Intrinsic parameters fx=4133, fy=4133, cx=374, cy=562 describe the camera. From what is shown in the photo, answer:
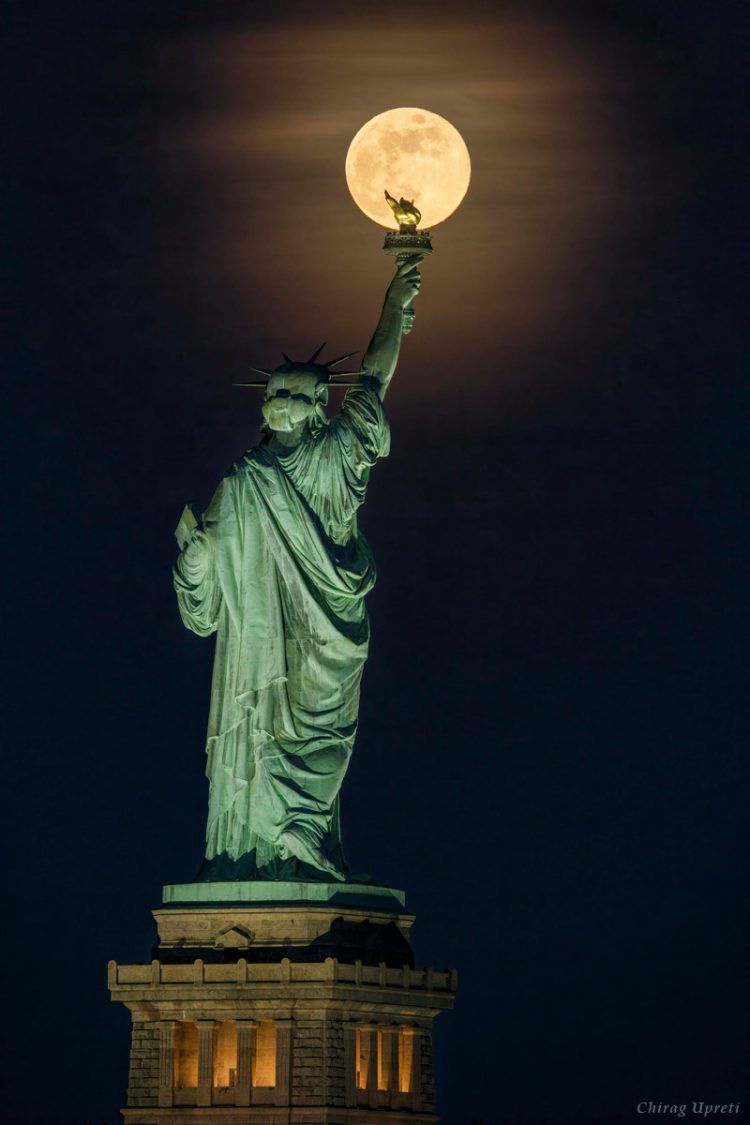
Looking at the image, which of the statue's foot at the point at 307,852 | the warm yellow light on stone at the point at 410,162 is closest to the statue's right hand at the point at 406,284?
the warm yellow light on stone at the point at 410,162

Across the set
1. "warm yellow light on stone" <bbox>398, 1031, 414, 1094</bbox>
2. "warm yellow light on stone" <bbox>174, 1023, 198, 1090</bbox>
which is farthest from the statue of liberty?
"warm yellow light on stone" <bbox>398, 1031, 414, 1094</bbox>

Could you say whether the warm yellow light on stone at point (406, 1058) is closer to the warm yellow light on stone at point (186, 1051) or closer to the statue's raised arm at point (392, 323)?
the warm yellow light on stone at point (186, 1051)

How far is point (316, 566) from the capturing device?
44812 mm

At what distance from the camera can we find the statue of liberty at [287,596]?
146ft

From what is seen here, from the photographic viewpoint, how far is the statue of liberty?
4447 centimetres

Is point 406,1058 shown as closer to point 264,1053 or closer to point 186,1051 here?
point 264,1053

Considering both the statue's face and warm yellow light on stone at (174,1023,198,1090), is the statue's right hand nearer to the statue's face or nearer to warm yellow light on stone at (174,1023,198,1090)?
the statue's face

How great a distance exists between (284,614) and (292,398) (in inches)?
92.4

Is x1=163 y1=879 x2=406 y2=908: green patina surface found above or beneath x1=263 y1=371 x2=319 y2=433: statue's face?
beneath

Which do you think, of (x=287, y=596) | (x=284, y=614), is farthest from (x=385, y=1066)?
(x=287, y=596)

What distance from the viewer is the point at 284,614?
4488 cm

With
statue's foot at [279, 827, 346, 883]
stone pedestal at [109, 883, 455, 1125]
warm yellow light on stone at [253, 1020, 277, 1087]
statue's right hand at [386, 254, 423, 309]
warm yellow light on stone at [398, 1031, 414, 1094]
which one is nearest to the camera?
stone pedestal at [109, 883, 455, 1125]

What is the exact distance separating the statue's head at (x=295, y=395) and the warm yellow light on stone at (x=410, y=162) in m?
1.95

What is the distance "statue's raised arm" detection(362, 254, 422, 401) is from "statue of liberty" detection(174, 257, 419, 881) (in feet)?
0.11
